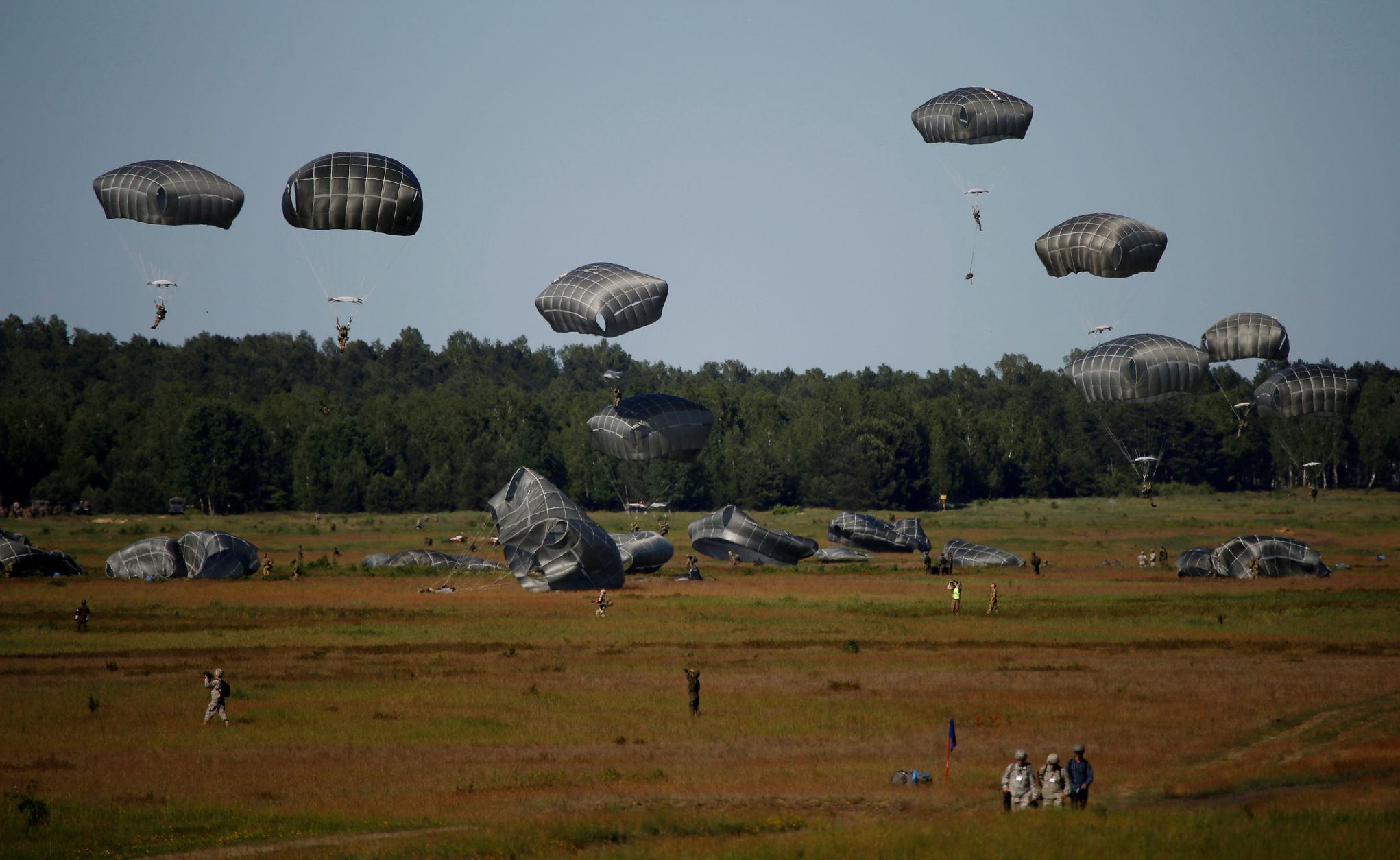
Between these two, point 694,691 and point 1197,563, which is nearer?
point 694,691

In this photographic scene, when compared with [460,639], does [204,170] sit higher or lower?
higher

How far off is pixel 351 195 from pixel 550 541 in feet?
52.4

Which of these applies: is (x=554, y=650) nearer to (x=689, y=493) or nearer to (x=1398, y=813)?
(x=1398, y=813)

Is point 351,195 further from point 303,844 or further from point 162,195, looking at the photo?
point 303,844

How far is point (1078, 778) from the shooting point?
2080 centimetres

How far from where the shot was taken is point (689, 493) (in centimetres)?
13638

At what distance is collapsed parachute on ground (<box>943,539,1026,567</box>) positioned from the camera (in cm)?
6988

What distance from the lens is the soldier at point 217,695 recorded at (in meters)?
28.5

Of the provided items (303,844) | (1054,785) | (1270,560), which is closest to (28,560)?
(303,844)

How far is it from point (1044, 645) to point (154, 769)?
82.4 feet

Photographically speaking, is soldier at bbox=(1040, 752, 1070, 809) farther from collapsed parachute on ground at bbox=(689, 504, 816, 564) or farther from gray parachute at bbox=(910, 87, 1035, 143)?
collapsed parachute on ground at bbox=(689, 504, 816, 564)

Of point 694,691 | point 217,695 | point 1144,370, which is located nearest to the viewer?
point 217,695

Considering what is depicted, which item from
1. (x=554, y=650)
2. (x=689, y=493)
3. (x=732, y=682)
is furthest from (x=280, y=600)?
(x=689, y=493)

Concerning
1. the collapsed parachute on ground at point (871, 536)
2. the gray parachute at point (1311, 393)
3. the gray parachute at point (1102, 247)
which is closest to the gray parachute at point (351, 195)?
the gray parachute at point (1102, 247)
